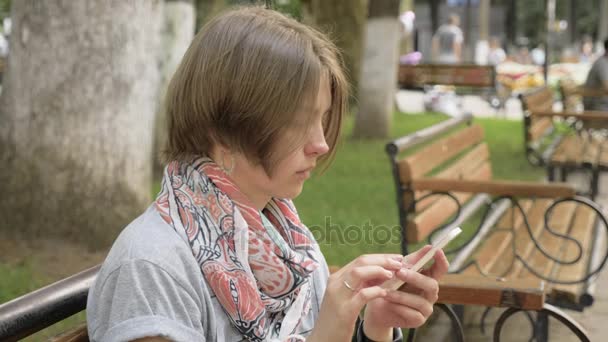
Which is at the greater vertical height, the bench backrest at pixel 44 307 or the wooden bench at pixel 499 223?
Answer: the bench backrest at pixel 44 307

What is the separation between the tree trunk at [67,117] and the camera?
4406 millimetres

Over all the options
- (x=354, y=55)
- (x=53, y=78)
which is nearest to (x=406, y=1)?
(x=354, y=55)

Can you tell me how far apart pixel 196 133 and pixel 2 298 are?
274 centimetres

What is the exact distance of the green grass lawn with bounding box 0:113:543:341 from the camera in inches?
167

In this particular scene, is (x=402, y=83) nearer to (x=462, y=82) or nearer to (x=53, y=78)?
(x=462, y=82)

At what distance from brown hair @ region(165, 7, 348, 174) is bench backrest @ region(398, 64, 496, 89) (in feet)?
49.4

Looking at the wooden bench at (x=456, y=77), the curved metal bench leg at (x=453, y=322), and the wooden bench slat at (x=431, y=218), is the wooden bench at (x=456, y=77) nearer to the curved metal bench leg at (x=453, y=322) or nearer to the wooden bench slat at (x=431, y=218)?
the wooden bench slat at (x=431, y=218)

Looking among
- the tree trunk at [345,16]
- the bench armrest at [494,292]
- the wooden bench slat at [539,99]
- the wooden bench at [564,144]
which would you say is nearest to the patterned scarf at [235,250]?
the bench armrest at [494,292]

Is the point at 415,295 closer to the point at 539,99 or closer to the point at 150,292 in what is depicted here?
the point at 150,292

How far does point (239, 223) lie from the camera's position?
148 centimetres

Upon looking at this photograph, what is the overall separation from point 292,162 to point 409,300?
31 cm

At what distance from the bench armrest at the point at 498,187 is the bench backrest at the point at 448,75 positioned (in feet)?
42.0

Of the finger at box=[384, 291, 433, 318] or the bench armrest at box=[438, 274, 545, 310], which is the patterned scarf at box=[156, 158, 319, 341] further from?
the bench armrest at box=[438, 274, 545, 310]

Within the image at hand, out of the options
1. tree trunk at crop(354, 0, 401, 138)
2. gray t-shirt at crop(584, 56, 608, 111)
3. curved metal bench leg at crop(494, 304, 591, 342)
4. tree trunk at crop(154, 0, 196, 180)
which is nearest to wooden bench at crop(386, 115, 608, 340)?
curved metal bench leg at crop(494, 304, 591, 342)
